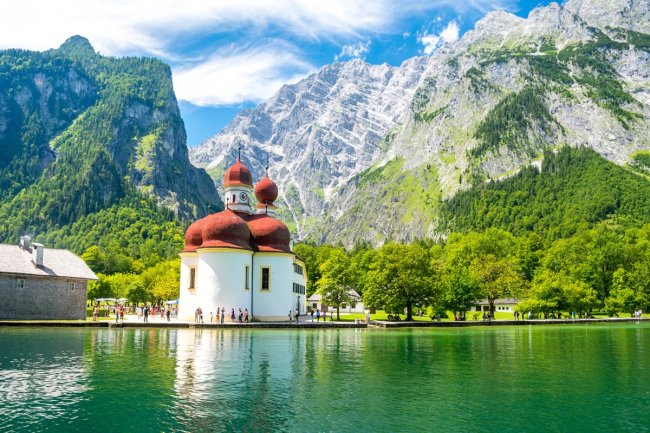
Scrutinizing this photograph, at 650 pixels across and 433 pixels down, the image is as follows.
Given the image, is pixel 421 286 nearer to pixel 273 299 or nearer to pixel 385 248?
pixel 385 248

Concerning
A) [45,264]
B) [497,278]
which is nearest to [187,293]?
[45,264]

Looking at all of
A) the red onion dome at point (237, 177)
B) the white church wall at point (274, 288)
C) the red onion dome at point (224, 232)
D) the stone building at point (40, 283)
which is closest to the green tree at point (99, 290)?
the stone building at point (40, 283)

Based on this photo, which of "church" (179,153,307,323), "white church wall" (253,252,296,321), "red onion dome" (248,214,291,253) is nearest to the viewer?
"church" (179,153,307,323)

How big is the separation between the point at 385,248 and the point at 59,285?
41.6 metres

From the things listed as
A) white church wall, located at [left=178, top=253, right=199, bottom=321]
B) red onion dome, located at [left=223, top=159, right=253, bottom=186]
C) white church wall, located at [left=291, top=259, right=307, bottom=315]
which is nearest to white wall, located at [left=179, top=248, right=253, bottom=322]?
white church wall, located at [left=178, top=253, right=199, bottom=321]

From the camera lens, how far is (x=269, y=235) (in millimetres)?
72500

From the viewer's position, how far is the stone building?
2502 inches

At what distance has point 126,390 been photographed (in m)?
22.7

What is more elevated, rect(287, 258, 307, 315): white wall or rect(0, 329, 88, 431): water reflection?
rect(287, 258, 307, 315): white wall

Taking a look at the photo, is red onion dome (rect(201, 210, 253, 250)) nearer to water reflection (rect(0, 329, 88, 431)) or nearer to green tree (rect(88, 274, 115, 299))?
water reflection (rect(0, 329, 88, 431))

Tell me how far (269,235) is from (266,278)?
531cm

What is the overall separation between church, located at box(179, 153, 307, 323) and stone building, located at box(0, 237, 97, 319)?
12.3 m

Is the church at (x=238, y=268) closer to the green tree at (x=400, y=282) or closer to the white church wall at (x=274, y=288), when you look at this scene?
the white church wall at (x=274, y=288)

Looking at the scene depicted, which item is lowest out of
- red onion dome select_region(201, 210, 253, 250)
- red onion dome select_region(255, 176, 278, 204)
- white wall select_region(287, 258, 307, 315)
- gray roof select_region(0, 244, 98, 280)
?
white wall select_region(287, 258, 307, 315)
